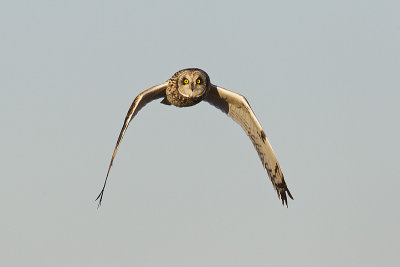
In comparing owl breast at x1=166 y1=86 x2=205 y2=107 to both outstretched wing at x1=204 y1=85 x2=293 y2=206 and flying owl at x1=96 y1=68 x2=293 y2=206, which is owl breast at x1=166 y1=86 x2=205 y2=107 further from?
outstretched wing at x1=204 y1=85 x2=293 y2=206

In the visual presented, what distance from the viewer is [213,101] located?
29.1 m

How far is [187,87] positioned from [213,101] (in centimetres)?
246

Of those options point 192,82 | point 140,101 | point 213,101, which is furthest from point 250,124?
point 140,101

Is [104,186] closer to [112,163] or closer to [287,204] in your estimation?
[112,163]

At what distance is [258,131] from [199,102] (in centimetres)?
246

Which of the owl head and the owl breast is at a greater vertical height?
the owl head

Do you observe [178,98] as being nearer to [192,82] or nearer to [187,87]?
[187,87]

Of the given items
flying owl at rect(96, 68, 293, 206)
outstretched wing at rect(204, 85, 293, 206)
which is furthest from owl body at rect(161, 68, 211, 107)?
outstretched wing at rect(204, 85, 293, 206)

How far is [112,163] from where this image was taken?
24.2 meters

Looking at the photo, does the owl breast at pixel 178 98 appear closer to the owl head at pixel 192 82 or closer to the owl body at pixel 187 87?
the owl body at pixel 187 87

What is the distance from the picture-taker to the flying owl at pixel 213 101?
88.3 feet

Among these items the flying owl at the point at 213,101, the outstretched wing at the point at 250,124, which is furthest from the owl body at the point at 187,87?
the outstretched wing at the point at 250,124

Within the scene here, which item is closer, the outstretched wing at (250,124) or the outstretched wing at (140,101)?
the outstretched wing at (140,101)

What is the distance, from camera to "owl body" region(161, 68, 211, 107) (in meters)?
26.9
